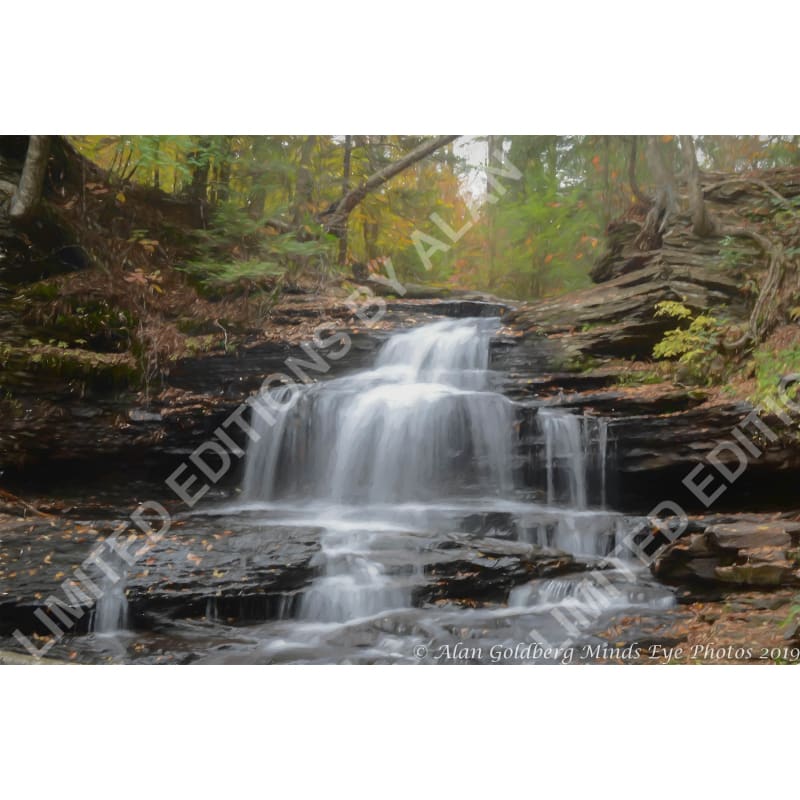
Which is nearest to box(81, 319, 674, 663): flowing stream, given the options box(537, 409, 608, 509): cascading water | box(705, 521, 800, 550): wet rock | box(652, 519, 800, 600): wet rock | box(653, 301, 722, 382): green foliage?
box(537, 409, 608, 509): cascading water

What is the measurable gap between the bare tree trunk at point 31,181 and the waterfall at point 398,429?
2041 millimetres

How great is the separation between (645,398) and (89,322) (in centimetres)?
379

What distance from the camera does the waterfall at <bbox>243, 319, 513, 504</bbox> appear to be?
4.28 metres

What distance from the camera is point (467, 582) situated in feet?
13.2

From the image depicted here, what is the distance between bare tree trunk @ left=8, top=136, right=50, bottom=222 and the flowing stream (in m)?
2.11

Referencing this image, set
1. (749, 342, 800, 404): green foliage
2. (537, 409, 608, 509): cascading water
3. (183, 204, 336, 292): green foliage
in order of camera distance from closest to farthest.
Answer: (749, 342, 800, 404): green foliage
(537, 409, 608, 509): cascading water
(183, 204, 336, 292): green foliage

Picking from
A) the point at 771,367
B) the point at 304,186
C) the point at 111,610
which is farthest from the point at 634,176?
the point at 111,610

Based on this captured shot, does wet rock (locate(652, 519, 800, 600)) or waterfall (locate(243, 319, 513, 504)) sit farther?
waterfall (locate(243, 319, 513, 504))

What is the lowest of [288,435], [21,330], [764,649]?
[764,649]

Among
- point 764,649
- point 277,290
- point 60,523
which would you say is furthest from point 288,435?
point 764,649

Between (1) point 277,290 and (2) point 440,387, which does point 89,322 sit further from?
(2) point 440,387

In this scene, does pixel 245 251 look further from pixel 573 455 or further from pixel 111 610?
pixel 573 455

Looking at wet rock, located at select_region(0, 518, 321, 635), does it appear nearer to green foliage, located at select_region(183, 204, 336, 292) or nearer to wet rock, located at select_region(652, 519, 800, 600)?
green foliage, located at select_region(183, 204, 336, 292)

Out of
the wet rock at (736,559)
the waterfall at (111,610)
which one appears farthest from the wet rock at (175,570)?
the wet rock at (736,559)
